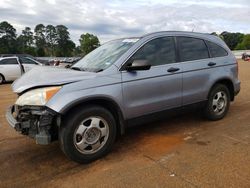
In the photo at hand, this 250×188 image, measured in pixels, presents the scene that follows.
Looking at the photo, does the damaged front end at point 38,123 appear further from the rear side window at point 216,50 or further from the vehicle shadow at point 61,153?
the rear side window at point 216,50

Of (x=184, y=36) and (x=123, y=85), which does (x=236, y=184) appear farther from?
(x=184, y=36)

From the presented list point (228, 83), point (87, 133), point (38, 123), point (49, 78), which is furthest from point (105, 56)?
point (228, 83)

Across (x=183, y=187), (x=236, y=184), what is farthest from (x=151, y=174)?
(x=236, y=184)

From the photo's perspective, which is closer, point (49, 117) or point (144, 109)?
point (49, 117)

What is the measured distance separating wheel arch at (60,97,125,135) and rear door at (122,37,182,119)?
0.46ft

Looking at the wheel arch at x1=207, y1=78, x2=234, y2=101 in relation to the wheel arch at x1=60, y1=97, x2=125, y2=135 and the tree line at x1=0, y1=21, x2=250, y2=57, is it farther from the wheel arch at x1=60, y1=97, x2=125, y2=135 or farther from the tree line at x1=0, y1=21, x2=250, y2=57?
the tree line at x1=0, y1=21, x2=250, y2=57

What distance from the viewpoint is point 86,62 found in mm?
5125

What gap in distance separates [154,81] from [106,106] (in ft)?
2.97

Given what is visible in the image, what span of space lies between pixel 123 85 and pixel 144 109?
1.87 feet

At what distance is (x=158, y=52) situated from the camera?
4.93 m

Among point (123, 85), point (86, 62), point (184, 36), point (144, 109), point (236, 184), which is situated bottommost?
point (236, 184)

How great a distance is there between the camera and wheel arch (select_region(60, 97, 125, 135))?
12.5 ft

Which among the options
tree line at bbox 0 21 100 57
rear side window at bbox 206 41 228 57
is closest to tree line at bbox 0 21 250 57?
tree line at bbox 0 21 100 57

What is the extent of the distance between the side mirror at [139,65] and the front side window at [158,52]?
0.16m
